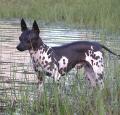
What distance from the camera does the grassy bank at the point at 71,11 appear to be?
79.6 feet

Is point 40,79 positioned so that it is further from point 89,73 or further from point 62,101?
point 62,101

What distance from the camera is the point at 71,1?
34.4 meters

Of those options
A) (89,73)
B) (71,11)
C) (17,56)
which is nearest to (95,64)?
(89,73)

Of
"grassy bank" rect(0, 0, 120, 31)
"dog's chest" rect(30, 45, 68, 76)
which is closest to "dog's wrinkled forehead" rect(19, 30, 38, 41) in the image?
"dog's chest" rect(30, 45, 68, 76)

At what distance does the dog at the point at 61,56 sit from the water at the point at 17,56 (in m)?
0.31

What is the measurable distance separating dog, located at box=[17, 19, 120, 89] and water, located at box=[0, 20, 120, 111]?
1.01 feet

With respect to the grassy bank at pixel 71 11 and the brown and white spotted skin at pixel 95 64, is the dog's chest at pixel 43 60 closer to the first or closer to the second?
the brown and white spotted skin at pixel 95 64

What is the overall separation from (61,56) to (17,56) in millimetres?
5526

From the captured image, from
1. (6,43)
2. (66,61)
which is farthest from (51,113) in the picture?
(6,43)

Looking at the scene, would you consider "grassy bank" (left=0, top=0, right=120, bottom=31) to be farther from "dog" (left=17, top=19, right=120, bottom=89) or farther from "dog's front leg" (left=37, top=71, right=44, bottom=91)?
"dog's front leg" (left=37, top=71, right=44, bottom=91)

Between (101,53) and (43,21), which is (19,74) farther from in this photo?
(43,21)

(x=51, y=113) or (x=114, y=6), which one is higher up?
(x=114, y=6)

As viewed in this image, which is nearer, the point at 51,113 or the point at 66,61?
the point at 51,113

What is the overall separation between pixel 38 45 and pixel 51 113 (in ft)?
8.27
